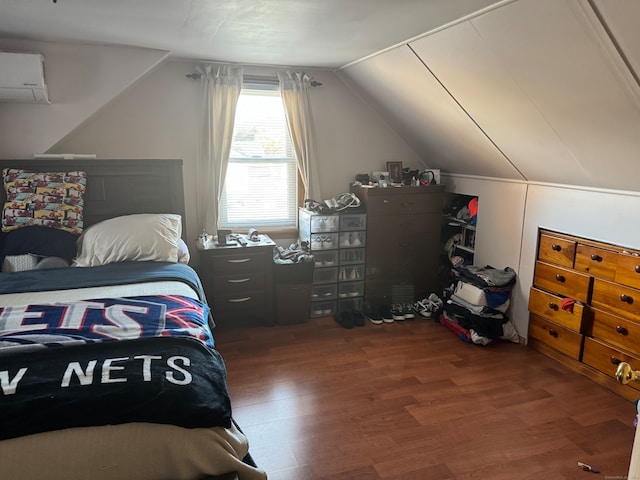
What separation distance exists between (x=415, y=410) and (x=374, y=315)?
136 centimetres

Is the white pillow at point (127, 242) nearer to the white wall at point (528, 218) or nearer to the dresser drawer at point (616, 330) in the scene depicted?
the white wall at point (528, 218)

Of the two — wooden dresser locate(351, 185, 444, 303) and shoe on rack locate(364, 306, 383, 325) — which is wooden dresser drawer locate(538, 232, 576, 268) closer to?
wooden dresser locate(351, 185, 444, 303)

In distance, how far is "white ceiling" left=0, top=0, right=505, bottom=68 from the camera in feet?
7.08

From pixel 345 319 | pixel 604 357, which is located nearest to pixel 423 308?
pixel 345 319

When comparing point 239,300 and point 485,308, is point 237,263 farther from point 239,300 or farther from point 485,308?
point 485,308

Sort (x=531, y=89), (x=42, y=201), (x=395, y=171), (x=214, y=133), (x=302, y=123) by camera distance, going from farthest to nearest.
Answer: (x=395, y=171) → (x=302, y=123) → (x=214, y=133) → (x=42, y=201) → (x=531, y=89)

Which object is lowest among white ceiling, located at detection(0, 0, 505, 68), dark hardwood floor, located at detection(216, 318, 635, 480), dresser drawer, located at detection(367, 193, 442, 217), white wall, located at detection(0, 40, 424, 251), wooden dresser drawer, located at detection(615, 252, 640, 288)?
dark hardwood floor, located at detection(216, 318, 635, 480)

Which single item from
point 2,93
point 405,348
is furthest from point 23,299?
point 405,348

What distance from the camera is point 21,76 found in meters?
2.81

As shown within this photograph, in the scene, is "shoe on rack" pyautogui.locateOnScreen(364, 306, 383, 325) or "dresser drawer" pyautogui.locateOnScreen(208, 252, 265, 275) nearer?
"dresser drawer" pyautogui.locateOnScreen(208, 252, 265, 275)

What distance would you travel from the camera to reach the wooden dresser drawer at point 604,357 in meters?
2.65

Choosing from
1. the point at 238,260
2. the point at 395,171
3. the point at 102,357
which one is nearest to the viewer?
the point at 102,357

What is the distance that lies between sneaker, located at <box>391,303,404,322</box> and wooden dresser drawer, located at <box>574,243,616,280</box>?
4.72 feet

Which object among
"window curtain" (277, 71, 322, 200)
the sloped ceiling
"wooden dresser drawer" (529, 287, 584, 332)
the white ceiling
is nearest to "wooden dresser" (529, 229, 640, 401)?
"wooden dresser drawer" (529, 287, 584, 332)
